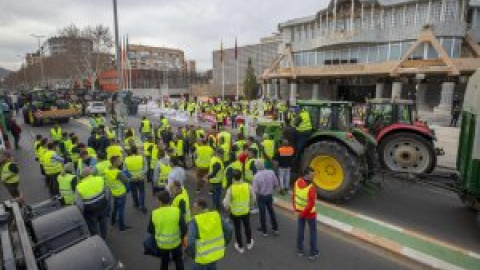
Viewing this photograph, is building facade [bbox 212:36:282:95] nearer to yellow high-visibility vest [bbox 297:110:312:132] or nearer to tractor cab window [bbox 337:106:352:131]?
tractor cab window [bbox 337:106:352:131]

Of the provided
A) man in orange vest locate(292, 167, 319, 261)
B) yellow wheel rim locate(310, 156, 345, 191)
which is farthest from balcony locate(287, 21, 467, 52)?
man in orange vest locate(292, 167, 319, 261)

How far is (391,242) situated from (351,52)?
102ft

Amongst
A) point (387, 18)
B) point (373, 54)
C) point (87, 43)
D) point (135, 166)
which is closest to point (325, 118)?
point (135, 166)

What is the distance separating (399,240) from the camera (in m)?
6.17

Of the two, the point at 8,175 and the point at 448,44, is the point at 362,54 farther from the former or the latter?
the point at 8,175

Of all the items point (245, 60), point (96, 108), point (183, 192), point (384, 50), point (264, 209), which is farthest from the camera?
point (245, 60)

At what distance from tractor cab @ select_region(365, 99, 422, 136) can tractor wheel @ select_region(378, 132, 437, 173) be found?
2.25ft

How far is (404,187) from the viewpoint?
9.38 metres

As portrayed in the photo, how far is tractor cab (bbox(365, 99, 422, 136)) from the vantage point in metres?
10.5

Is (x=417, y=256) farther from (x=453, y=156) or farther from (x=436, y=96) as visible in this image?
(x=436, y=96)

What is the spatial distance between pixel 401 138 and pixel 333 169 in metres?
3.47

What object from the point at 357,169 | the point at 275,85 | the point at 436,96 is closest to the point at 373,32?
the point at 436,96

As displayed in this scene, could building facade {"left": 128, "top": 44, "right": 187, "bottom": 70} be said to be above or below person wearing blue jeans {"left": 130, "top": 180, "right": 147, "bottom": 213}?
above

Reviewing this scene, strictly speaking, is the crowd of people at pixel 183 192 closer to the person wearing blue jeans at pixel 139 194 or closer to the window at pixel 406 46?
the person wearing blue jeans at pixel 139 194
